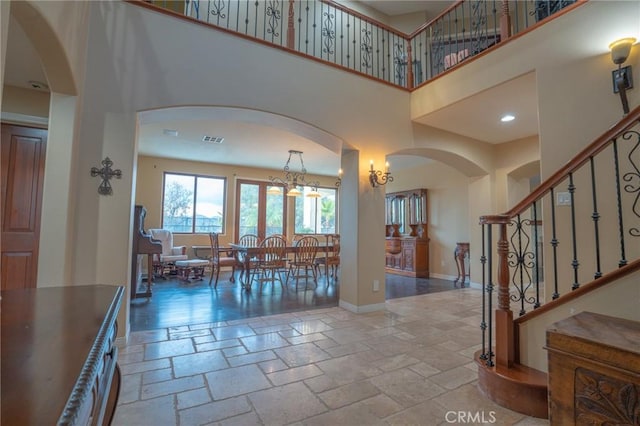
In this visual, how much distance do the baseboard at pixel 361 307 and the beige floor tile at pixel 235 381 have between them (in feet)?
6.08

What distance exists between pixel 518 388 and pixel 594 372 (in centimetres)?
58

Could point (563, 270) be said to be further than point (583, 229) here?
Yes

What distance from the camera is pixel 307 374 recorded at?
88.8 inches

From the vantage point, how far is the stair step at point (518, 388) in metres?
1.77

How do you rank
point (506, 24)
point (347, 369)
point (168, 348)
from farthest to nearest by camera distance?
point (506, 24) < point (168, 348) < point (347, 369)

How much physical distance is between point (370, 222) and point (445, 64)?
3.18 meters

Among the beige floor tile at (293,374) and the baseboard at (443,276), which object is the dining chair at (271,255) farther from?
the baseboard at (443,276)

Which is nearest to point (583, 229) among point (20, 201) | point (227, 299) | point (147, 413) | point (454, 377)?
point (454, 377)

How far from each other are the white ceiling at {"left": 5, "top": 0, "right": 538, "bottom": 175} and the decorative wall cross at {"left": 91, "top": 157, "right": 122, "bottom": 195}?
90cm

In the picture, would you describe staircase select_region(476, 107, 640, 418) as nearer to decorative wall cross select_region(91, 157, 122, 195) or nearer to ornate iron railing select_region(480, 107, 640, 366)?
ornate iron railing select_region(480, 107, 640, 366)

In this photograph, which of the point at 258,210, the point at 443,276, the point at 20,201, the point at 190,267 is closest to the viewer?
the point at 20,201

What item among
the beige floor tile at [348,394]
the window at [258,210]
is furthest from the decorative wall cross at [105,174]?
the window at [258,210]

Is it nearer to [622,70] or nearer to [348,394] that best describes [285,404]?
[348,394]

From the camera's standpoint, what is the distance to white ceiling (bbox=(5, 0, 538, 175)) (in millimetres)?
2795
